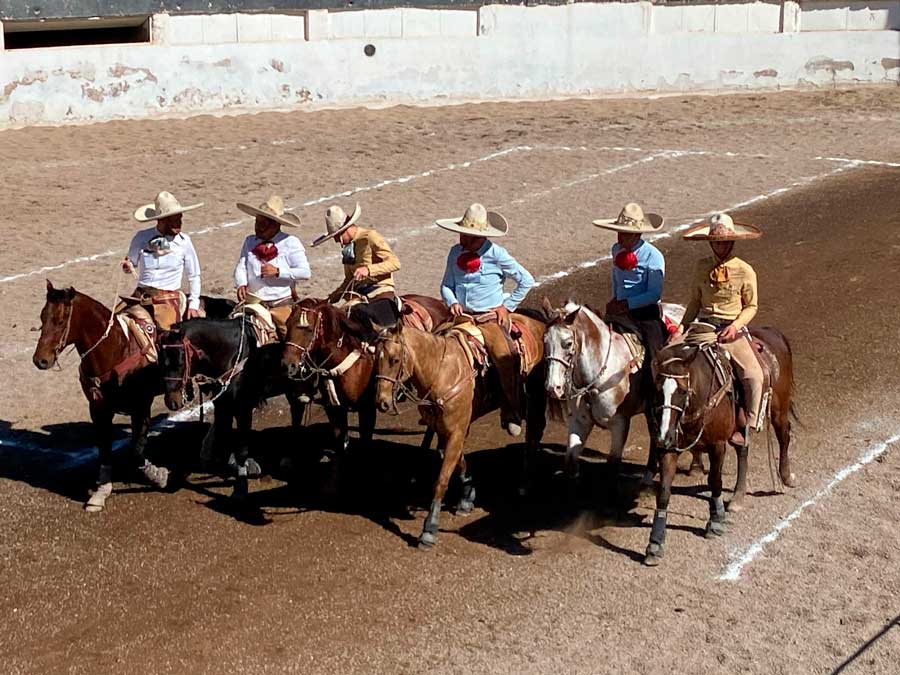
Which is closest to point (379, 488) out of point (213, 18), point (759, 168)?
point (759, 168)

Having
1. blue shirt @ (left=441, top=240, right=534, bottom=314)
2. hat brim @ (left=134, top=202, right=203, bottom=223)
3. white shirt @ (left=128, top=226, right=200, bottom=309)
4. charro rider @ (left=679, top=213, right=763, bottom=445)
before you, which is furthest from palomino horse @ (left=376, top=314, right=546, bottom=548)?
hat brim @ (left=134, top=202, right=203, bottom=223)

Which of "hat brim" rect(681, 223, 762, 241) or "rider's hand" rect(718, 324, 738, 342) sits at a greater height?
"hat brim" rect(681, 223, 762, 241)

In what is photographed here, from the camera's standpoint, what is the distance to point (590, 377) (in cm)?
1032

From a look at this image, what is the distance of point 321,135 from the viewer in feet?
75.9

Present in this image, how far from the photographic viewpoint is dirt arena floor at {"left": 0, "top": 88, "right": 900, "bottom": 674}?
8.91 metres

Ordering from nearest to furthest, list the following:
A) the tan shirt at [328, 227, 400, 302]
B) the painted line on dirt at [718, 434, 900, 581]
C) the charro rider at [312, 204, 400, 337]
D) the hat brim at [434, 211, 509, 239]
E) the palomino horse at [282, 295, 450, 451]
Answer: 1. the painted line on dirt at [718, 434, 900, 581]
2. the palomino horse at [282, 295, 450, 451]
3. the hat brim at [434, 211, 509, 239]
4. the charro rider at [312, 204, 400, 337]
5. the tan shirt at [328, 227, 400, 302]

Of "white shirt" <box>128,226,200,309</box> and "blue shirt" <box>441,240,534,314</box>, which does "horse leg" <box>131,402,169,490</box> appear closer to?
"white shirt" <box>128,226,200,309</box>

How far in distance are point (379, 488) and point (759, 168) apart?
1246cm

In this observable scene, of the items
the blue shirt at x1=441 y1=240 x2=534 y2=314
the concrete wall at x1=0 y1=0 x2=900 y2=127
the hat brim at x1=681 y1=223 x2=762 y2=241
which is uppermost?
the concrete wall at x1=0 y1=0 x2=900 y2=127

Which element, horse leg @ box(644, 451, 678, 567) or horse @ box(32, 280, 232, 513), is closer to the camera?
horse leg @ box(644, 451, 678, 567)

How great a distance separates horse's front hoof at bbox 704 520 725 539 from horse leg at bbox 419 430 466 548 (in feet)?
6.44

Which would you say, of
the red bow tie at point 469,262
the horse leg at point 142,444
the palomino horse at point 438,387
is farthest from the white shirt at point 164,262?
the palomino horse at point 438,387

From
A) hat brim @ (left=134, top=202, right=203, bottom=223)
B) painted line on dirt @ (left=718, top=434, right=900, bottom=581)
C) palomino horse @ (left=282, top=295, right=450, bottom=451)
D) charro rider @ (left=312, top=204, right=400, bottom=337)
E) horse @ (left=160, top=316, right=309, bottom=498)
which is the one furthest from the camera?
charro rider @ (left=312, top=204, right=400, bottom=337)

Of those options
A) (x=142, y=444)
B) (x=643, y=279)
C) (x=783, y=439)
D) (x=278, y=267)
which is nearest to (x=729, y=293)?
(x=643, y=279)
